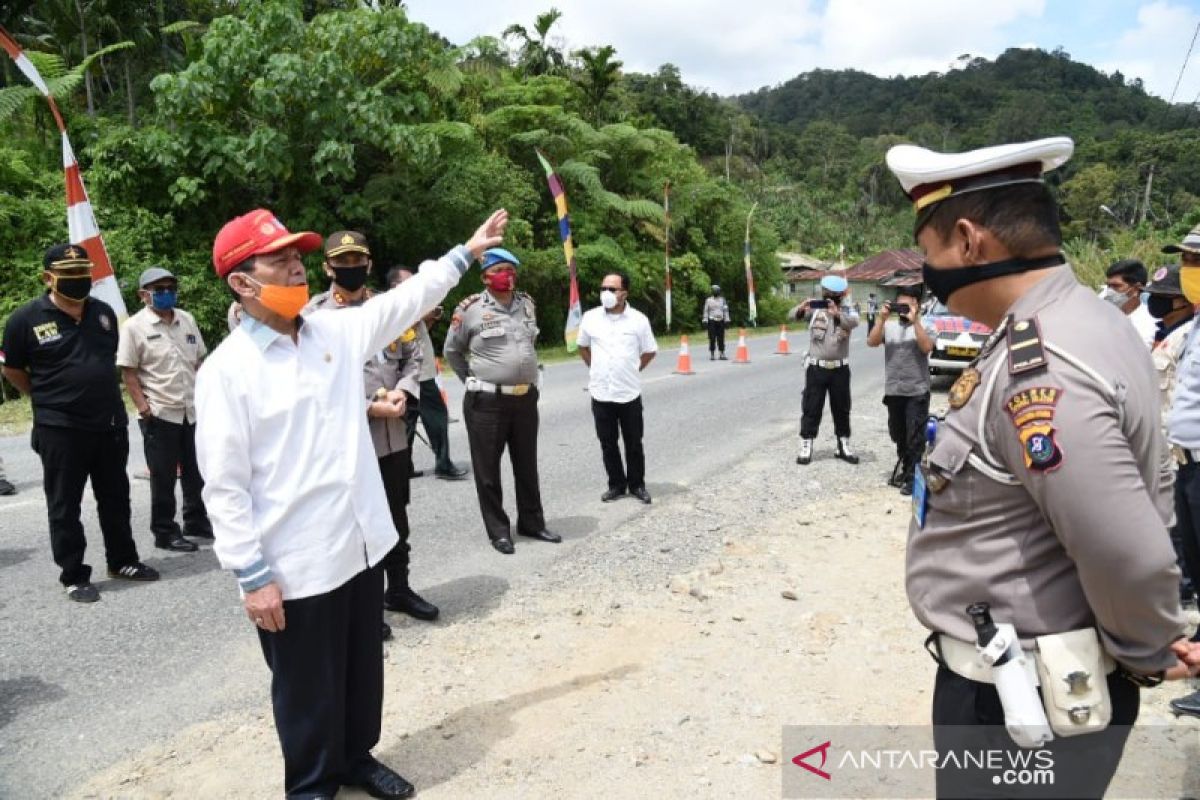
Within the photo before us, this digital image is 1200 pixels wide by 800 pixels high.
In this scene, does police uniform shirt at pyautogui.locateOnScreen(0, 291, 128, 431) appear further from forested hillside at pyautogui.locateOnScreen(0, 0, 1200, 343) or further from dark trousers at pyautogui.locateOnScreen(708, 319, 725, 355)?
dark trousers at pyautogui.locateOnScreen(708, 319, 725, 355)

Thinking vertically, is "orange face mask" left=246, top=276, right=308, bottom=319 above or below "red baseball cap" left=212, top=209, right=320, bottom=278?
below

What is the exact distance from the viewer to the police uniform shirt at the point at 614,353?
7.09 meters

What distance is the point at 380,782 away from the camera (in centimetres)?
310

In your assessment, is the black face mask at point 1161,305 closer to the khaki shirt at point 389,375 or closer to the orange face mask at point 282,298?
the khaki shirt at point 389,375

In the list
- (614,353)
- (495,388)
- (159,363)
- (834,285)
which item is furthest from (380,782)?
(834,285)

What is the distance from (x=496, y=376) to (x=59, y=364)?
2637 millimetres

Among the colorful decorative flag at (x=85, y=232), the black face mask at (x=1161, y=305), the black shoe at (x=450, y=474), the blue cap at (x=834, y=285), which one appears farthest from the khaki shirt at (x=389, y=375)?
the blue cap at (x=834, y=285)

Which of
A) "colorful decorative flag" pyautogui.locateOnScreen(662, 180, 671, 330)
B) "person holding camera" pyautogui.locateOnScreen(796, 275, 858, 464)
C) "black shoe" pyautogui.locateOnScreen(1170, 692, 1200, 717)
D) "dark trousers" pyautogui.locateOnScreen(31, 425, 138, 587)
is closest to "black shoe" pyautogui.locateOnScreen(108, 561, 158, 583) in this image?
"dark trousers" pyautogui.locateOnScreen(31, 425, 138, 587)

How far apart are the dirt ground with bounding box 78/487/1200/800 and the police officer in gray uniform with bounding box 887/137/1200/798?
158 cm

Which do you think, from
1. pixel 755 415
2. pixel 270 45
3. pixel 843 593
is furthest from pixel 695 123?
pixel 843 593

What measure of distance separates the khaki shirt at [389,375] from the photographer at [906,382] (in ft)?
15.2

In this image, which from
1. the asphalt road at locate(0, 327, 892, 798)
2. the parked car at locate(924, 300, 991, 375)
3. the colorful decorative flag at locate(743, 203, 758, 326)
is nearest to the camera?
the asphalt road at locate(0, 327, 892, 798)

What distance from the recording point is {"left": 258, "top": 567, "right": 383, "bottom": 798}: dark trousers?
282cm

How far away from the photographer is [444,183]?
20.2 metres
